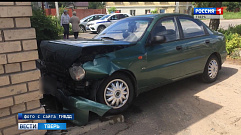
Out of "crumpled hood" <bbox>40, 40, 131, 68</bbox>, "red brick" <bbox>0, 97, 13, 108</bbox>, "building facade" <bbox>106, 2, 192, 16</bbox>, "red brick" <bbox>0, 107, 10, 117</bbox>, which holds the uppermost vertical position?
"building facade" <bbox>106, 2, 192, 16</bbox>

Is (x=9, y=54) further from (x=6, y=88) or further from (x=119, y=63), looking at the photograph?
(x=119, y=63)

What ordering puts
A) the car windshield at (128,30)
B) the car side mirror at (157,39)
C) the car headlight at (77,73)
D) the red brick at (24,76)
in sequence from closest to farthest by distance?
1. the red brick at (24,76)
2. the car headlight at (77,73)
3. the car side mirror at (157,39)
4. the car windshield at (128,30)

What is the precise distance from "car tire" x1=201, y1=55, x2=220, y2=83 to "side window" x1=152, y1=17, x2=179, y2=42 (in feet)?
4.30

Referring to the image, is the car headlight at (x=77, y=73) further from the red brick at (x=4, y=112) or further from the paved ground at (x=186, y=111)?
the red brick at (x=4, y=112)

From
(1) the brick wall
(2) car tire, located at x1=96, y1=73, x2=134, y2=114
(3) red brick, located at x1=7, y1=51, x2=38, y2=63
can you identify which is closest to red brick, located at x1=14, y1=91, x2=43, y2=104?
(1) the brick wall

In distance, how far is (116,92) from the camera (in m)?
3.63

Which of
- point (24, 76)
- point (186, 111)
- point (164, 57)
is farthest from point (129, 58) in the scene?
point (24, 76)

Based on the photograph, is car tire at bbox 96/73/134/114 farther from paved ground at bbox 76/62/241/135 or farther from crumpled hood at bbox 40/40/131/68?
crumpled hood at bbox 40/40/131/68

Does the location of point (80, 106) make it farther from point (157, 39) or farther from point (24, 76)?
point (157, 39)

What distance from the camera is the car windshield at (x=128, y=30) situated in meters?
4.19

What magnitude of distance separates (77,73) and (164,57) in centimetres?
175

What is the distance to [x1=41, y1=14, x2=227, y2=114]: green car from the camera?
3.38 m

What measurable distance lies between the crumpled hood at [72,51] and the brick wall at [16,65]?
69cm

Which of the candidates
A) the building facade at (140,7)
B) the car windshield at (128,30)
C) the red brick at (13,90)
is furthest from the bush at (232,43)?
the building facade at (140,7)
